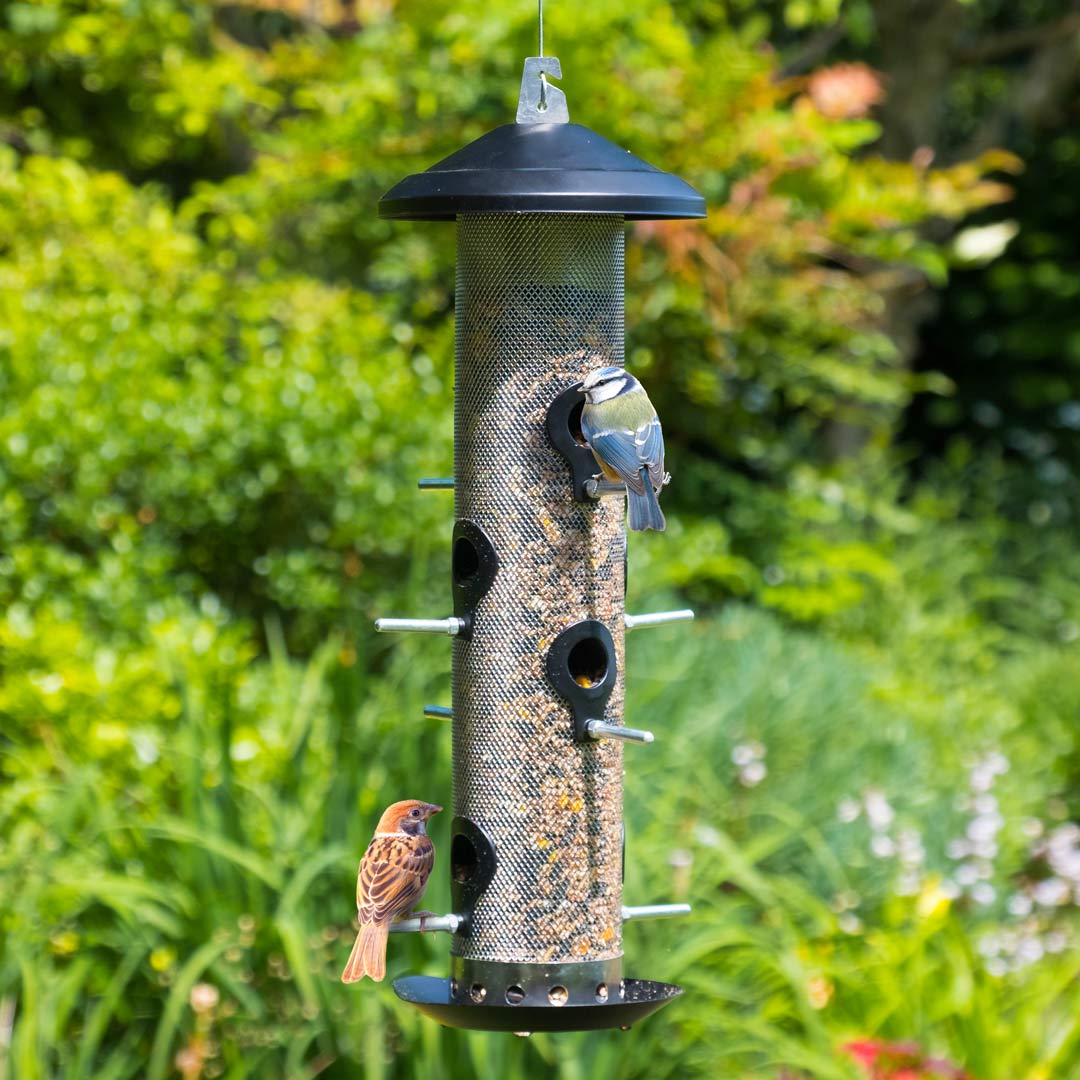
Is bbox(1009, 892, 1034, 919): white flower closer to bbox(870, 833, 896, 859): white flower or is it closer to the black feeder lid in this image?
bbox(870, 833, 896, 859): white flower

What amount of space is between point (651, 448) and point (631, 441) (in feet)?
0.11

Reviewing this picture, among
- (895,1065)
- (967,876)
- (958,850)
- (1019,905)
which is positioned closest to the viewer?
(895,1065)

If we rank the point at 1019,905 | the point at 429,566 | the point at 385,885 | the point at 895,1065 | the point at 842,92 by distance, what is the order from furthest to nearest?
the point at 842,92 → the point at 429,566 → the point at 1019,905 → the point at 895,1065 → the point at 385,885

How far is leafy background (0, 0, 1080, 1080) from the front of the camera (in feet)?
14.8

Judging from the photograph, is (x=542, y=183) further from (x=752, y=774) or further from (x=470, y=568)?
(x=752, y=774)

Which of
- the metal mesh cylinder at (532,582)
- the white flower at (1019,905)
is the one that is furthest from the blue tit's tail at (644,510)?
the white flower at (1019,905)

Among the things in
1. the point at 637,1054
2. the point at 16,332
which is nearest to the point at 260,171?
the point at 16,332

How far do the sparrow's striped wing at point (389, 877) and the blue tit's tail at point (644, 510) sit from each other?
24.6 inches

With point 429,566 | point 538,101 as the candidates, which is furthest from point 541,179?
point 429,566

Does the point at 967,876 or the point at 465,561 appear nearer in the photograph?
the point at 465,561

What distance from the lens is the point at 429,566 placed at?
6.62 m

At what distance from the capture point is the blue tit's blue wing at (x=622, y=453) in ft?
9.63

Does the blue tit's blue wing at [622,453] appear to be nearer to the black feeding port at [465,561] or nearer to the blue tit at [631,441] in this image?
the blue tit at [631,441]

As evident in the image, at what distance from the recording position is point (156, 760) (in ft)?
16.8
